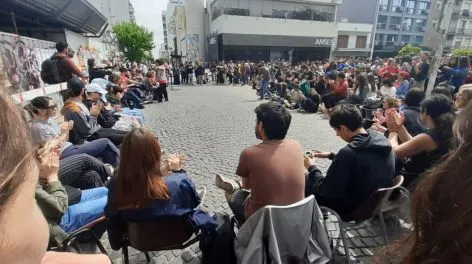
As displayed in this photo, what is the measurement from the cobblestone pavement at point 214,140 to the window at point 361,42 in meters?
42.4

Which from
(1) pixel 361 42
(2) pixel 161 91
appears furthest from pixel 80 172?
(1) pixel 361 42

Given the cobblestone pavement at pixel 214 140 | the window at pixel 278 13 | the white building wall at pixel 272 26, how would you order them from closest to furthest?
the cobblestone pavement at pixel 214 140 < the white building wall at pixel 272 26 < the window at pixel 278 13

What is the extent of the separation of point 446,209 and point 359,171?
6.65 feet

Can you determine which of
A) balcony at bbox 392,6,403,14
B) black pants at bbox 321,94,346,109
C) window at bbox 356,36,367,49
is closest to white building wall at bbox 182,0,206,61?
window at bbox 356,36,367,49

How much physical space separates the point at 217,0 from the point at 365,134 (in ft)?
131

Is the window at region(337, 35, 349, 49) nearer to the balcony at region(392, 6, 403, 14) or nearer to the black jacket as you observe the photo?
the balcony at region(392, 6, 403, 14)

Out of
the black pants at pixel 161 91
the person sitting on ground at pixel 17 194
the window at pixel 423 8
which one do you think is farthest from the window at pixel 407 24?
the person sitting on ground at pixel 17 194

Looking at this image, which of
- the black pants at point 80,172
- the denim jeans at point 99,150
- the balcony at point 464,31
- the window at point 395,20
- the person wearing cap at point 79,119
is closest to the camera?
the black pants at point 80,172

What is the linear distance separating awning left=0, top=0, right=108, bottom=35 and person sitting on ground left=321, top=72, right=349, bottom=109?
1140cm

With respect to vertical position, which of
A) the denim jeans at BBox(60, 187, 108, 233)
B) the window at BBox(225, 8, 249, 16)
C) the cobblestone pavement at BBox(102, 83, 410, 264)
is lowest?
the cobblestone pavement at BBox(102, 83, 410, 264)

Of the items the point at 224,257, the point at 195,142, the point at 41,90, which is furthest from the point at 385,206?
the point at 41,90

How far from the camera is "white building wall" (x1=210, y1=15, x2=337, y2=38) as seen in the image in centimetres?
3459

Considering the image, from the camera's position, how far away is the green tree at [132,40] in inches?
1651

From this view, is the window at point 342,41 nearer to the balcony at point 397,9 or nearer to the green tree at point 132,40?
the balcony at point 397,9
